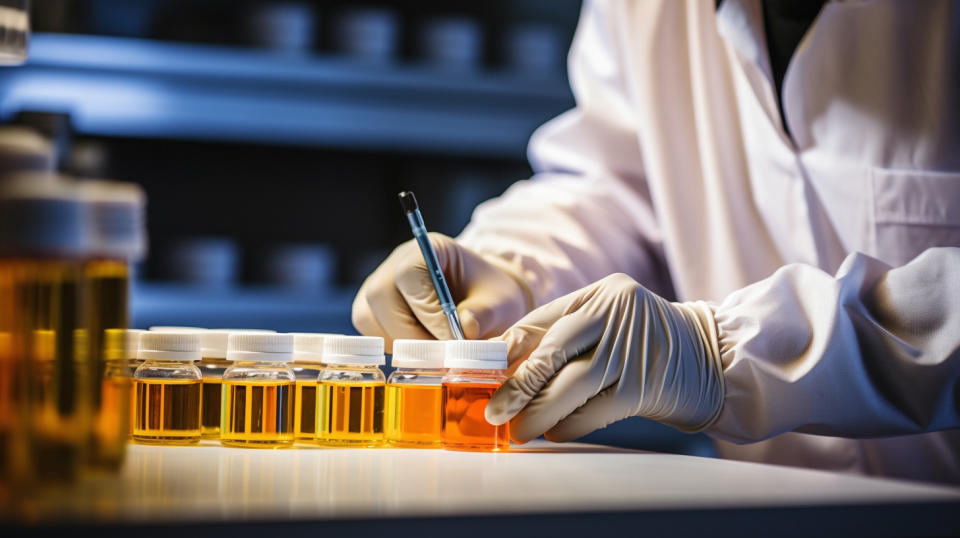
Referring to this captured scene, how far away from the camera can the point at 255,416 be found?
0.94 meters

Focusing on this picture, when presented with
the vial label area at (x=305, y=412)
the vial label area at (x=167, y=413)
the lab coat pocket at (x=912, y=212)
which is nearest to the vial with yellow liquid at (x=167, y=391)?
the vial label area at (x=167, y=413)

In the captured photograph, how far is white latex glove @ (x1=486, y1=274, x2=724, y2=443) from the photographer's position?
3.17 feet

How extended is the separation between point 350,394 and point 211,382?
0.52 ft

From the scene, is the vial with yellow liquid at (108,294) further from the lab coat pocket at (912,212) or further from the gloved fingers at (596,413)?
the lab coat pocket at (912,212)

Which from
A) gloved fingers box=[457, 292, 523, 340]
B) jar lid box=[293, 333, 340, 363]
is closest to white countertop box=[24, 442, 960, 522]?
jar lid box=[293, 333, 340, 363]

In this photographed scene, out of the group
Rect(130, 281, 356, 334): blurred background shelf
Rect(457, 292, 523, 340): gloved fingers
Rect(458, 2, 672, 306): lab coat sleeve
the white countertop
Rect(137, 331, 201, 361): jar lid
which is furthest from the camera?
Rect(130, 281, 356, 334): blurred background shelf

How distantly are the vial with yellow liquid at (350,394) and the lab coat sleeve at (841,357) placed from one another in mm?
421

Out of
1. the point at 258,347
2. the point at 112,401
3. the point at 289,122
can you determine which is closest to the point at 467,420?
the point at 258,347

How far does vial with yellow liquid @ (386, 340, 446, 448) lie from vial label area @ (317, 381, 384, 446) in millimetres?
20

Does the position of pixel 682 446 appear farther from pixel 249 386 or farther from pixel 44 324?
pixel 44 324

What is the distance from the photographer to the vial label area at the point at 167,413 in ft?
3.05

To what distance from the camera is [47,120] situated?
0.57 m

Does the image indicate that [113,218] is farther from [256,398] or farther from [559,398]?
[559,398]

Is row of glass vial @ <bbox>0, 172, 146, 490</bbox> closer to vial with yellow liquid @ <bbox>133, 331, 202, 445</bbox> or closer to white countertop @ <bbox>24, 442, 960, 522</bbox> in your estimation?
white countertop @ <bbox>24, 442, 960, 522</bbox>
